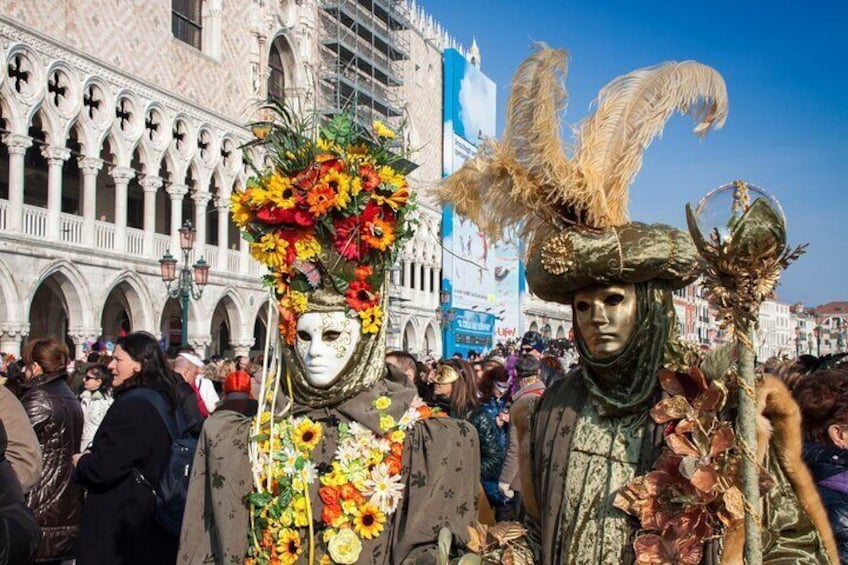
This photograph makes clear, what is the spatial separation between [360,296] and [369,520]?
0.66 m

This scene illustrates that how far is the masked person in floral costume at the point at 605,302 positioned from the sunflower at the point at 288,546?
70 centimetres

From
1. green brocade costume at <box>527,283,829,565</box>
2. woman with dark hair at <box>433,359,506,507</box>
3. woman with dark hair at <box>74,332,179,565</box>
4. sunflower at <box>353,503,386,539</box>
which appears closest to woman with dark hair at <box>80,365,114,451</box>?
woman with dark hair at <box>433,359,506,507</box>

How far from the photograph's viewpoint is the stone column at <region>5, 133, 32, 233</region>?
13383 millimetres

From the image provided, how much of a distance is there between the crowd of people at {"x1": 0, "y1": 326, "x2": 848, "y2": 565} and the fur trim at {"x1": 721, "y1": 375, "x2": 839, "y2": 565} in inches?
26.0

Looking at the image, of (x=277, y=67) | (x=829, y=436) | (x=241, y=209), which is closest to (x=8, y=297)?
(x=277, y=67)

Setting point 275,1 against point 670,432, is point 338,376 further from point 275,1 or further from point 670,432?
point 275,1

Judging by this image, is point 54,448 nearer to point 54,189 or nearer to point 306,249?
point 306,249

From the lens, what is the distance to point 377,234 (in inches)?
110

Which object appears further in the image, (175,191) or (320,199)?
(175,191)

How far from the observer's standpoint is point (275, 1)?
21.0 meters

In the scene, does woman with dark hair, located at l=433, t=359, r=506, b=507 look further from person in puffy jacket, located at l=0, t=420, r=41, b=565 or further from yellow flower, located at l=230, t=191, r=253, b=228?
person in puffy jacket, located at l=0, t=420, r=41, b=565

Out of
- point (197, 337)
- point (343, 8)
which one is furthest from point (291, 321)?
point (343, 8)

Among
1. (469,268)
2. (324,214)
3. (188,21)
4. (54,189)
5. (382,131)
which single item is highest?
(188,21)

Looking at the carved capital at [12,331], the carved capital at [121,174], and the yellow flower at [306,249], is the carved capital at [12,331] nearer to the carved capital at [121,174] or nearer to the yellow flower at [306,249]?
the carved capital at [121,174]
